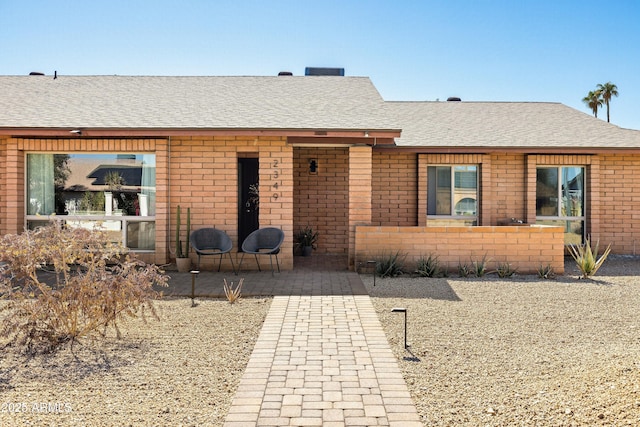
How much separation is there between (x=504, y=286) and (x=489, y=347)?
3.69 metres

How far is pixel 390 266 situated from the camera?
8961 mm

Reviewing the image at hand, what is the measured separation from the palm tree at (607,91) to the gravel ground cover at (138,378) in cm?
4620

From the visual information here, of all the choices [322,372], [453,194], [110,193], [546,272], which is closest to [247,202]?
[110,193]

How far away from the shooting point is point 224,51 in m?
14.1

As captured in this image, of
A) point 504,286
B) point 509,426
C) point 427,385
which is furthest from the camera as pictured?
point 504,286

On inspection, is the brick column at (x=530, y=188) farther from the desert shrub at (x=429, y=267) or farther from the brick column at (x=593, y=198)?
the desert shrub at (x=429, y=267)

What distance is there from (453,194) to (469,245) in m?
3.17

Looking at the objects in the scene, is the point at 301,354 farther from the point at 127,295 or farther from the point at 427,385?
the point at 127,295

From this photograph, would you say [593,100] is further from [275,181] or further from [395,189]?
[275,181]

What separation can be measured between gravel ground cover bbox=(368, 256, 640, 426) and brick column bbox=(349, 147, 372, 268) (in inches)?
69.2

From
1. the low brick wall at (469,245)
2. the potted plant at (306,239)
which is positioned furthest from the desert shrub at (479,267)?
the potted plant at (306,239)

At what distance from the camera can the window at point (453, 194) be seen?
486 inches

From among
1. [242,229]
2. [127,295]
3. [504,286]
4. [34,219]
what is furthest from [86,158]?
[504,286]

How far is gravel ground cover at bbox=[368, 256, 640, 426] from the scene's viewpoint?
10.8ft
